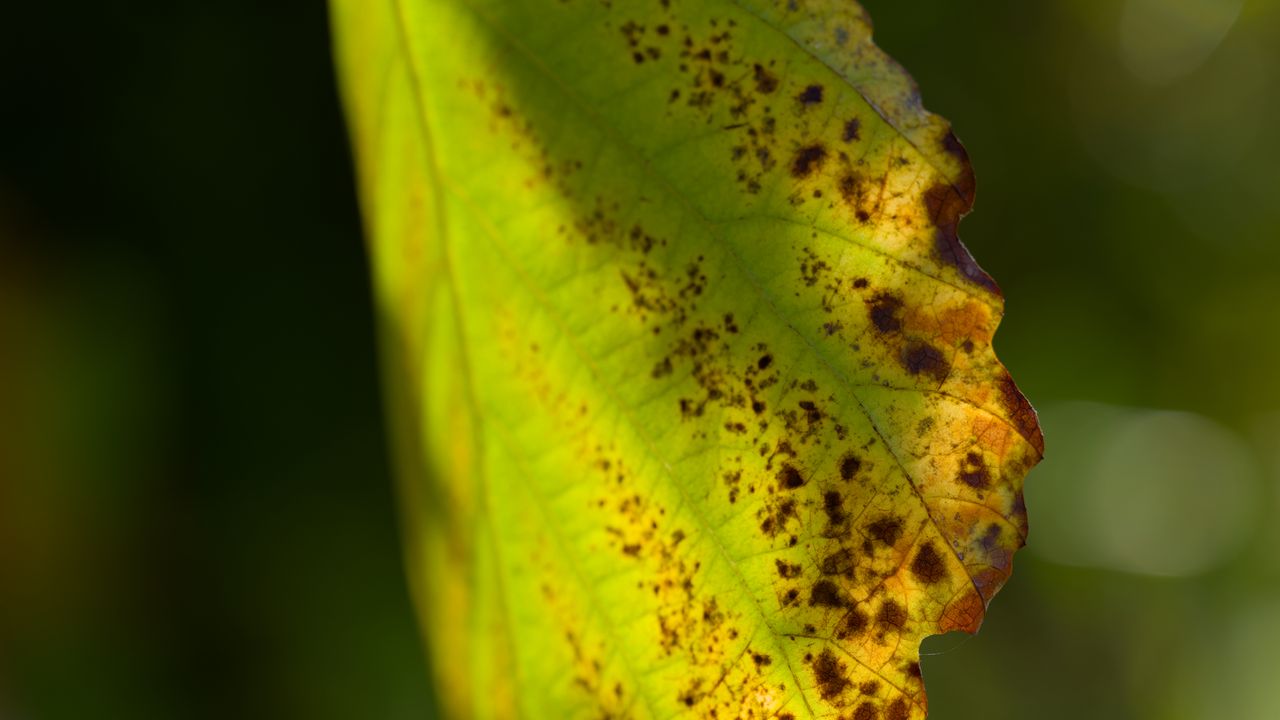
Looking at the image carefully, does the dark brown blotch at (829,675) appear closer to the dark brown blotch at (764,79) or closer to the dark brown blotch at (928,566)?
the dark brown blotch at (928,566)

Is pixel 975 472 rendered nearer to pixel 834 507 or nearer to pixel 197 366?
pixel 834 507

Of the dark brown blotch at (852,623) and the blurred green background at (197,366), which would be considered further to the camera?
the blurred green background at (197,366)

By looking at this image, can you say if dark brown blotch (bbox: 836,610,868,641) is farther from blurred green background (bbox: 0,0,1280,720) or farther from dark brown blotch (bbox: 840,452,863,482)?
blurred green background (bbox: 0,0,1280,720)

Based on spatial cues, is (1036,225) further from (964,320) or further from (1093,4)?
(964,320)

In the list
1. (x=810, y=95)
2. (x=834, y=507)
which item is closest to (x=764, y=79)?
(x=810, y=95)

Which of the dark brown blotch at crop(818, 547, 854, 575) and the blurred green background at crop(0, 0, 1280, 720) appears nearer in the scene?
the dark brown blotch at crop(818, 547, 854, 575)

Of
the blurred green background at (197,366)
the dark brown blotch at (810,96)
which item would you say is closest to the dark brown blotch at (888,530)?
the dark brown blotch at (810,96)

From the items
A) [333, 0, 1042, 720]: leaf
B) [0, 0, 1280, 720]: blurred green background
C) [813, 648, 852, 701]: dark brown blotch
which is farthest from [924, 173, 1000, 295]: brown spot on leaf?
[0, 0, 1280, 720]: blurred green background

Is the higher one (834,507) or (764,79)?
(764,79)
